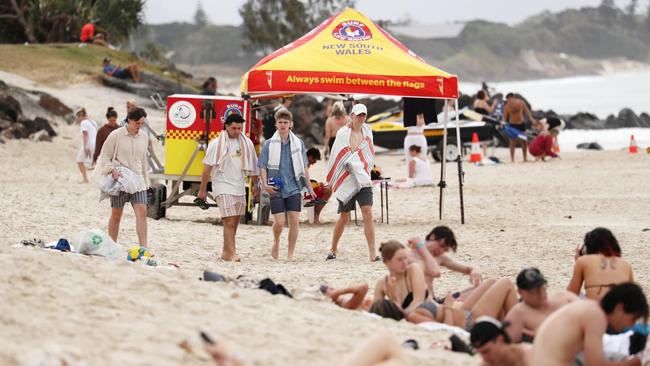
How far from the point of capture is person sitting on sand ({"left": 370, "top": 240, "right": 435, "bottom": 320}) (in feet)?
26.1

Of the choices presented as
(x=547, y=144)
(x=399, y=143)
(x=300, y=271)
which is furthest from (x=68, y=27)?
(x=300, y=271)

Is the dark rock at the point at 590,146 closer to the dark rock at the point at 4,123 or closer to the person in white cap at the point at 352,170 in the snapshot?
the dark rock at the point at 4,123

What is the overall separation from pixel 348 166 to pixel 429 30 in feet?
579

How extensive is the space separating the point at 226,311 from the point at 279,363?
1162 mm

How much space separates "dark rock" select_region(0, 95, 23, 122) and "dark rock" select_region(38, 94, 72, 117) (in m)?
2.74

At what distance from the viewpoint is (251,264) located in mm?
11188

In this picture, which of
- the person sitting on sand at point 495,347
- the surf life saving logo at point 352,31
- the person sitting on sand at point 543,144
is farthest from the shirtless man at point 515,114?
the person sitting on sand at point 495,347

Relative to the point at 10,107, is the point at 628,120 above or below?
below

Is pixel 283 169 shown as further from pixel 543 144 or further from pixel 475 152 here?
pixel 543 144

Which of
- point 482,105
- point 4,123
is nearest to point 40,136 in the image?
point 4,123

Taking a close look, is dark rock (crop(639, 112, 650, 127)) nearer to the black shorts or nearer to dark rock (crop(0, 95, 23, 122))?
dark rock (crop(0, 95, 23, 122))

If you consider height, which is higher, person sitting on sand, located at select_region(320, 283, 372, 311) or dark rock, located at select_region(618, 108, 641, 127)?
dark rock, located at select_region(618, 108, 641, 127)

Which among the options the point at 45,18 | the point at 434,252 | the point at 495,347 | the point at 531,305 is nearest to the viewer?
the point at 495,347

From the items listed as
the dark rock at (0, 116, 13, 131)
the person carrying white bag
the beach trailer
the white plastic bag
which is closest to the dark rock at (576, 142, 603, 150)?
the dark rock at (0, 116, 13, 131)
